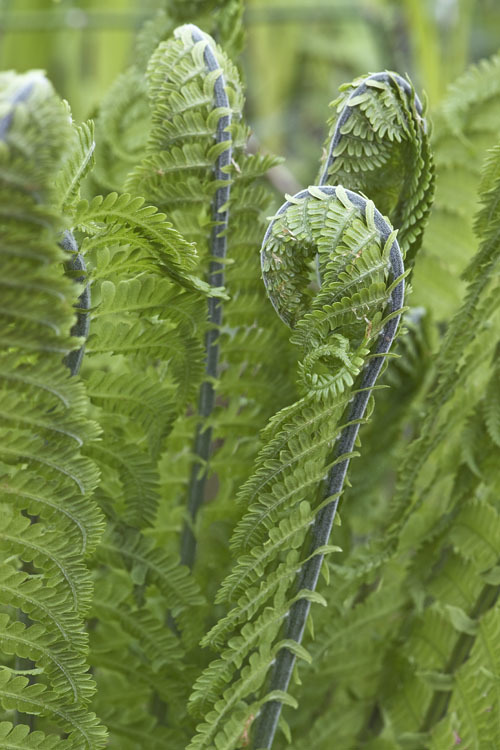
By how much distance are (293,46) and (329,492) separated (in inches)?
Result: 93.6

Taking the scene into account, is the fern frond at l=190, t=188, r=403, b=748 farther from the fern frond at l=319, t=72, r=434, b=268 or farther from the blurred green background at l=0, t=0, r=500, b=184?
the blurred green background at l=0, t=0, r=500, b=184

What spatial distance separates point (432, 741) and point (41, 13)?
5.41 ft

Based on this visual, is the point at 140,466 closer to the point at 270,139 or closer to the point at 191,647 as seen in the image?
the point at 191,647

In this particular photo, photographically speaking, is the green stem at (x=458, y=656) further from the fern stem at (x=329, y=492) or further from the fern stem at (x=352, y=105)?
the fern stem at (x=352, y=105)

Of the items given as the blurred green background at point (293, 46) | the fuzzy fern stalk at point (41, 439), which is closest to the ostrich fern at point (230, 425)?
the fuzzy fern stalk at point (41, 439)

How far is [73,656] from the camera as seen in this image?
0.41 metres

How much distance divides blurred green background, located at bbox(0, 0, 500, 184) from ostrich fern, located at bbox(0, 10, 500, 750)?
30.8 inches

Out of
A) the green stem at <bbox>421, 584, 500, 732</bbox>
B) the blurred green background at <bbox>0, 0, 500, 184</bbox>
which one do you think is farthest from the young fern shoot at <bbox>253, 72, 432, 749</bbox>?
the blurred green background at <bbox>0, 0, 500, 184</bbox>

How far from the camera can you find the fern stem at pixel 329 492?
0.38m

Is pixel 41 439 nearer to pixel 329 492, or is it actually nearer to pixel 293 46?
pixel 329 492

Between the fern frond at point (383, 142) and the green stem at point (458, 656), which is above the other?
the fern frond at point (383, 142)

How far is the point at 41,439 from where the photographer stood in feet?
1.19

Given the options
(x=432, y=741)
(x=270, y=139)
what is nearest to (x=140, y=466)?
(x=432, y=741)

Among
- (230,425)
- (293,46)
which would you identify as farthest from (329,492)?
(293,46)
